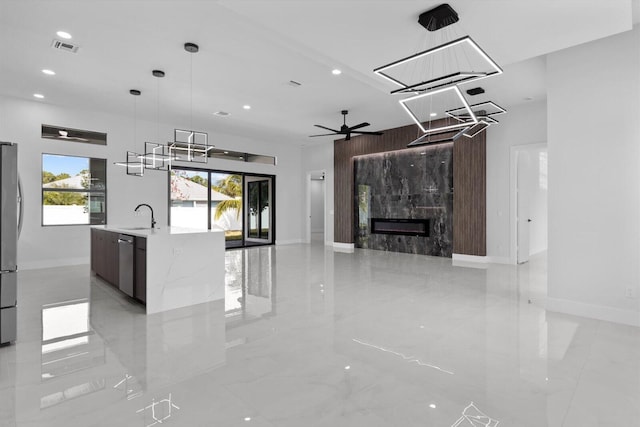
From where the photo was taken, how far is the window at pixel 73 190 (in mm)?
7227

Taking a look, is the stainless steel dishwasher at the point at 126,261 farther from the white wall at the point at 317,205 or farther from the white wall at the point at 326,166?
the white wall at the point at 317,205

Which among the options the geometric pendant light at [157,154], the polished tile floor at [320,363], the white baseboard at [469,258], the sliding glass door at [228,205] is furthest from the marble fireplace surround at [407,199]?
the geometric pendant light at [157,154]

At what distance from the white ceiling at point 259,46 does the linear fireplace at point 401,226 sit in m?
3.07

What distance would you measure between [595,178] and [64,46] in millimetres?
6759

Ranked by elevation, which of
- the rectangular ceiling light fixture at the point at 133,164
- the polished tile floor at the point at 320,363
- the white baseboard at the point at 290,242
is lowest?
the polished tile floor at the point at 320,363

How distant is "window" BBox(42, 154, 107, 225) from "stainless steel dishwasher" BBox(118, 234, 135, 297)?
388cm

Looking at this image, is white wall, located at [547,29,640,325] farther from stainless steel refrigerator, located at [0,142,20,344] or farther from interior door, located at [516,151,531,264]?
stainless steel refrigerator, located at [0,142,20,344]

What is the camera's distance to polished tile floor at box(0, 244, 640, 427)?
2006 mm

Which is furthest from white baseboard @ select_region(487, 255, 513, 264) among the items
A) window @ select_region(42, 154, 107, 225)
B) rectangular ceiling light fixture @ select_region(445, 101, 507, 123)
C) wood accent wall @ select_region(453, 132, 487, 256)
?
window @ select_region(42, 154, 107, 225)

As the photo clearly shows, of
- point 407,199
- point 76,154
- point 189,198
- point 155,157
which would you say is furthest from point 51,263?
point 407,199

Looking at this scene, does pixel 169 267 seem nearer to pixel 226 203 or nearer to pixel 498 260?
pixel 226 203

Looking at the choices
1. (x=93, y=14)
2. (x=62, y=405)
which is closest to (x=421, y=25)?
(x=93, y=14)

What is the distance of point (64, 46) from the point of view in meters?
4.60

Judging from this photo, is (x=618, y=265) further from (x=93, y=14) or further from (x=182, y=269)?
(x=93, y=14)
